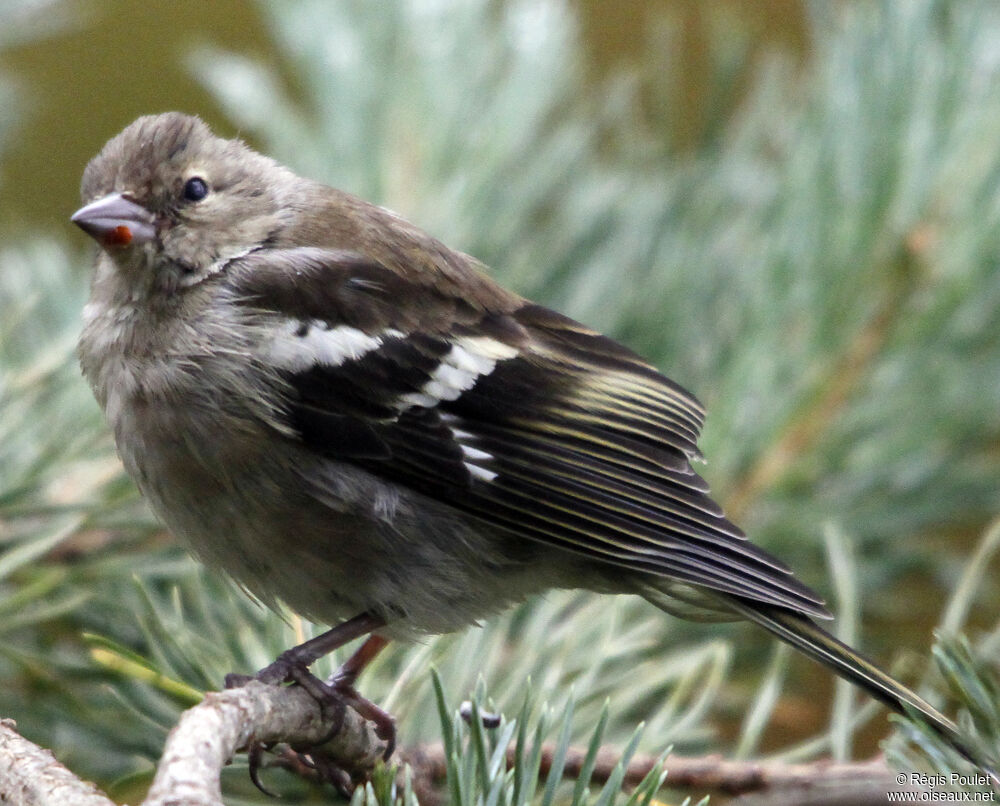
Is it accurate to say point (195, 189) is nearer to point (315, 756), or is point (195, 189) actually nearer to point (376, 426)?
point (376, 426)

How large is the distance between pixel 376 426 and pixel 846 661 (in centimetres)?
75

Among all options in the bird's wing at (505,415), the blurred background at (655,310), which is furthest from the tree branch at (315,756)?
the bird's wing at (505,415)

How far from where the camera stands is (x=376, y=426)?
6.03 ft

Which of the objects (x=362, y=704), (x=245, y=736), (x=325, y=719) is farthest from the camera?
(x=362, y=704)

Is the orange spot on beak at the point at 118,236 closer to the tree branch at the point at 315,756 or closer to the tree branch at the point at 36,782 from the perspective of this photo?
the tree branch at the point at 315,756

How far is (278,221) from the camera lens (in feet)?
6.81

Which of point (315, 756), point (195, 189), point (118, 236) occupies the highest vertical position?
point (195, 189)

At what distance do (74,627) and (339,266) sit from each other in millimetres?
671

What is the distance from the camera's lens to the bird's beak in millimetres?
1823

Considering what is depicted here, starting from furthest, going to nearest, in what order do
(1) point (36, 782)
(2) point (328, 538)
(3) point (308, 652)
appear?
(2) point (328, 538) < (3) point (308, 652) < (1) point (36, 782)

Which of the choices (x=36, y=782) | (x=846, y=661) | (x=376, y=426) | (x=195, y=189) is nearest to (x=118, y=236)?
(x=195, y=189)

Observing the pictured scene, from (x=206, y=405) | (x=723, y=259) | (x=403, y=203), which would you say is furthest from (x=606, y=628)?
(x=403, y=203)

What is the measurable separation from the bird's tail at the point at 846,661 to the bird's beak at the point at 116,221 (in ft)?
3.44

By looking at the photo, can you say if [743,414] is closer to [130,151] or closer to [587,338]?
[587,338]
